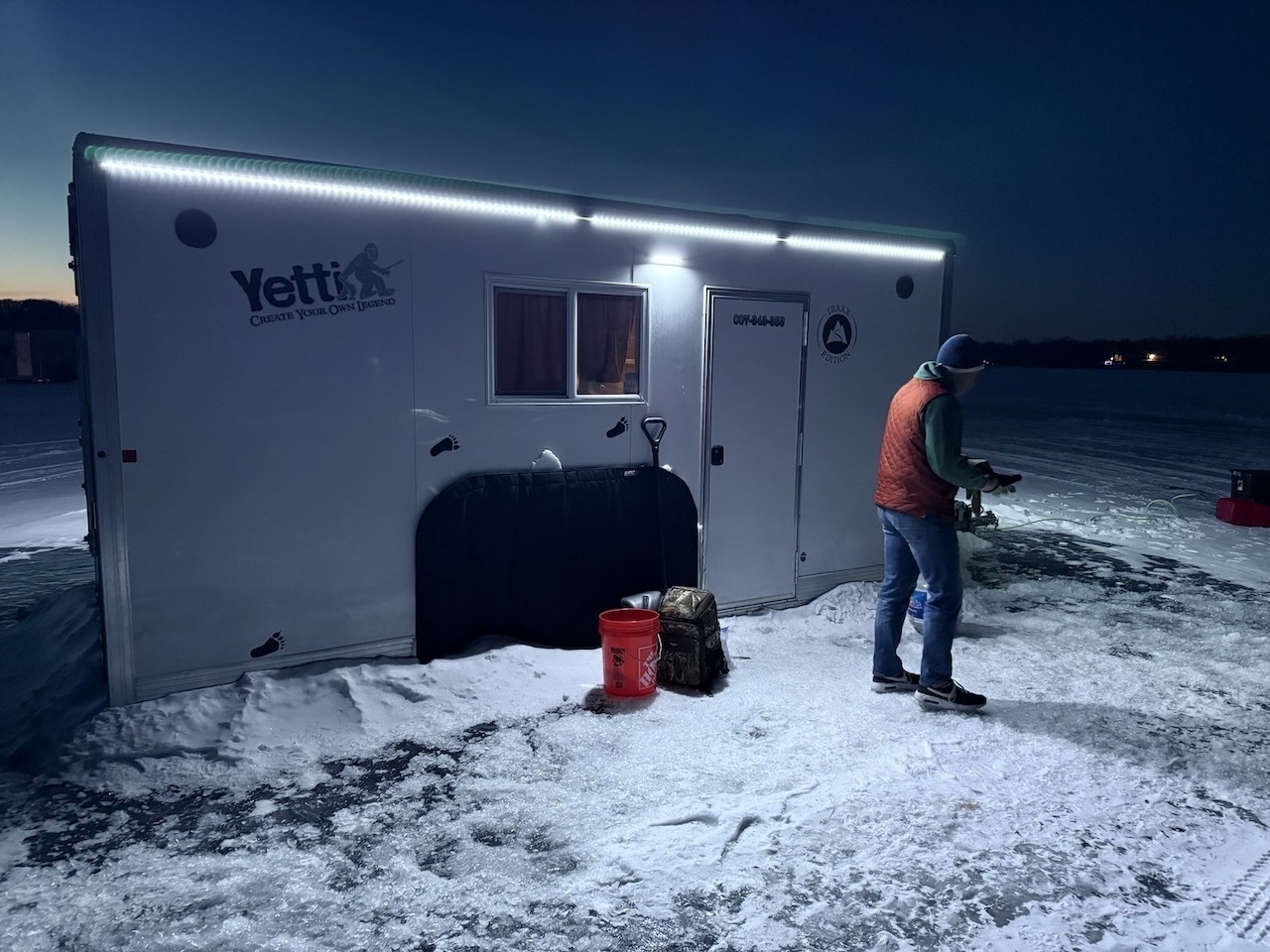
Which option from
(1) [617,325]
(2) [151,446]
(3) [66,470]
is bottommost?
(3) [66,470]

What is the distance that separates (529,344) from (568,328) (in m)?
0.29

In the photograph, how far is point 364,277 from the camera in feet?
15.9

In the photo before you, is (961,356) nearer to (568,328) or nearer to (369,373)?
(568,328)

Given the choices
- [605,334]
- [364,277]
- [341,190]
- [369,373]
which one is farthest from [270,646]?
[605,334]

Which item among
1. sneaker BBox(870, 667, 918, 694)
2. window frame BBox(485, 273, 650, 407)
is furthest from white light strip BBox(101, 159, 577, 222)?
sneaker BBox(870, 667, 918, 694)

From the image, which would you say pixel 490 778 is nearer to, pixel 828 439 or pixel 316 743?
pixel 316 743

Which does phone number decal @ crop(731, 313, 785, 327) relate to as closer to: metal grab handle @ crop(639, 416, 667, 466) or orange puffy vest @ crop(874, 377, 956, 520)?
metal grab handle @ crop(639, 416, 667, 466)

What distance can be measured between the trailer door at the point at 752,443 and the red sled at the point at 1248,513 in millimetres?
7857

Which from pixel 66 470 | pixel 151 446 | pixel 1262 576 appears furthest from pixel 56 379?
pixel 1262 576

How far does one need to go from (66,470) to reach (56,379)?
4751cm

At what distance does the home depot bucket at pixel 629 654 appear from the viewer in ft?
15.4

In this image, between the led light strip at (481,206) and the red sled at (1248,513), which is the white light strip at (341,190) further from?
the red sled at (1248,513)

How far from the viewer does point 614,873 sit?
3.09 meters

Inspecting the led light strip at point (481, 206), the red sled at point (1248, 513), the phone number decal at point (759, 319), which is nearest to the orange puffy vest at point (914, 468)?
the phone number decal at point (759, 319)
